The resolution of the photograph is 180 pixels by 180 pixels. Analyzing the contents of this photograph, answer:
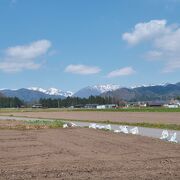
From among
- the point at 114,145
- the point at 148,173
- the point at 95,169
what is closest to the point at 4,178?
the point at 95,169

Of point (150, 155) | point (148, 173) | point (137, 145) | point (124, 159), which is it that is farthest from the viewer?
point (137, 145)

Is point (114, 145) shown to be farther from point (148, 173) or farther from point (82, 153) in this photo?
point (148, 173)

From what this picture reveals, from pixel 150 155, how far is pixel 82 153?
2778 mm

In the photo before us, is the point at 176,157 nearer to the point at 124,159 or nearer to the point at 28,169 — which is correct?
the point at 124,159

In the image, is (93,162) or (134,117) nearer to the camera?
(93,162)

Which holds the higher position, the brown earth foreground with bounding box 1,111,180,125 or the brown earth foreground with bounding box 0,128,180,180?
the brown earth foreground with bounding box 1,111,180,125

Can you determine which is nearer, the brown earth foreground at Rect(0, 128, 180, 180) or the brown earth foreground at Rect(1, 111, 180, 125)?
the brown earth foreground at Rect(0, 128, 180, 180)

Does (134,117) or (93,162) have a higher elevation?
(134,117)

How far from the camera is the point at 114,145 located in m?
22.3

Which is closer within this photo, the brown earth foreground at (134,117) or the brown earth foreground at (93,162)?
the brown earth foreground at (93,162)

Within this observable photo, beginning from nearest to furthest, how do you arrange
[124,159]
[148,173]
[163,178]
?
[163,178] → [148,173] → [124,159]

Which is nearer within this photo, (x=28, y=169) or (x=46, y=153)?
(x=28, y=169)

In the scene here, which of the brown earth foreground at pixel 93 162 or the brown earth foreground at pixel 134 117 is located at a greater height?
the brown earth foreground at pixel 134 117

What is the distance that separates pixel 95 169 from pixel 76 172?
0.86 meters
